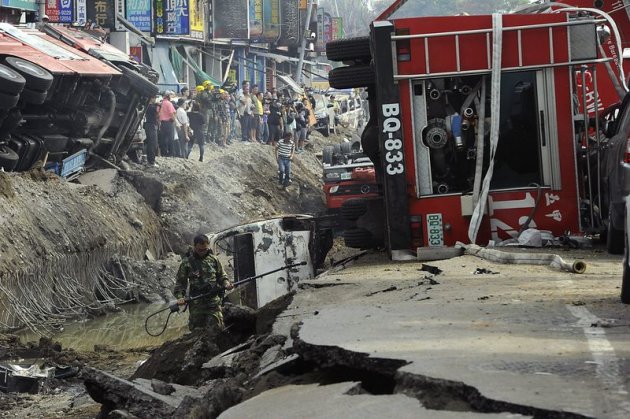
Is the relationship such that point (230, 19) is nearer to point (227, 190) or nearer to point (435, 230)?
point (227, 190)

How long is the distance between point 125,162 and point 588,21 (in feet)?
49.8

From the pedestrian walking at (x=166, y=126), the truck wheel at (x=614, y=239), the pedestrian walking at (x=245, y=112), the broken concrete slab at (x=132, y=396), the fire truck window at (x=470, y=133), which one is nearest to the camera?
Answer: the broken concrete slab at (x=132, y=396)

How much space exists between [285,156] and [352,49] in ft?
67.6

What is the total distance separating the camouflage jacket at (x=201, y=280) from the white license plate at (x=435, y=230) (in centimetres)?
199

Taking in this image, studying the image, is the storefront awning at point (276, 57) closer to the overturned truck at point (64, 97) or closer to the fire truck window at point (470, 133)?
the overturned truck at point (64, 97)

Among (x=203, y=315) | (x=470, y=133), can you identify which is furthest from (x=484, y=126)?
(x=203, y=315)

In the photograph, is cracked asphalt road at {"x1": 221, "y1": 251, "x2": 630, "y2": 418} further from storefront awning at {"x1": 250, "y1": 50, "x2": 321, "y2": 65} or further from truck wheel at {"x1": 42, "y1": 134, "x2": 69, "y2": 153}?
storefront awning at {"x1": 250, "y1": 50, "x2": 321, "y2": 65}

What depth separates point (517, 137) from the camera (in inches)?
472

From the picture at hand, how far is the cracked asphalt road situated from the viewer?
5168 millimetres

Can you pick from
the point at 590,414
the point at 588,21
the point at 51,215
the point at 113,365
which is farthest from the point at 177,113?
the point at 590,414

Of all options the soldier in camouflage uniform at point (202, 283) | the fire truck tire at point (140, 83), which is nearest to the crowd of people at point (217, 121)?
the fire truck tire at point (140, 83)

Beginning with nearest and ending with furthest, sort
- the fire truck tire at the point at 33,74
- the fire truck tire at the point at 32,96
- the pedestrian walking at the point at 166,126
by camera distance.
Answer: the fire truck tire at the point at 33,74 → the fire truck tire at the point at 32,96 → the pedestrian walking at the point at 166,126

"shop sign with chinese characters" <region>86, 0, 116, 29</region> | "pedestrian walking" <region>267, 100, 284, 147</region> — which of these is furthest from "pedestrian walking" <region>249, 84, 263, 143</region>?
"shop sign with chinese characters" <region>86, 0, 116, 29</region>

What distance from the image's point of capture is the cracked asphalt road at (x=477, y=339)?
517 cm
